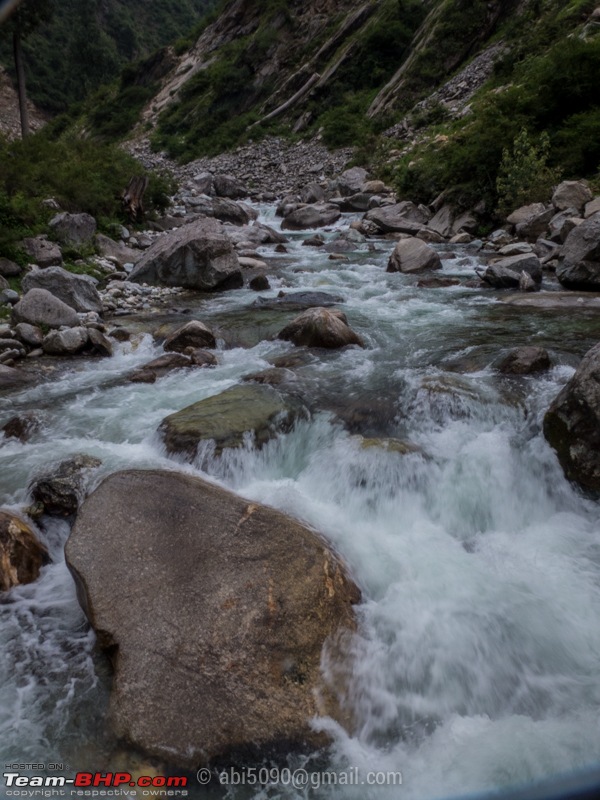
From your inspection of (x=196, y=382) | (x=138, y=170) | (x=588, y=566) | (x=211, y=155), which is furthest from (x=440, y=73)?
Answer: (x=588, y=566)

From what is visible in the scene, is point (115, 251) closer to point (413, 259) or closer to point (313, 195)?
point (413, 259)

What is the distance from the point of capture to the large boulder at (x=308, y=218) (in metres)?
21.6

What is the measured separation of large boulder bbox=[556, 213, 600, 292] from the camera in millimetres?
10195

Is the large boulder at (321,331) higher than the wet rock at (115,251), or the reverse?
the wet rock at (115,251)

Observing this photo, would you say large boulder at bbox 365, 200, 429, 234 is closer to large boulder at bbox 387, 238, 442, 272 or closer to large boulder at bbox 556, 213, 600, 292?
large boulder at bbox 387, 238, 442, 272

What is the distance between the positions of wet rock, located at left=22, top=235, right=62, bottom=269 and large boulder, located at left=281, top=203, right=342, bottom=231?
38.2 ft

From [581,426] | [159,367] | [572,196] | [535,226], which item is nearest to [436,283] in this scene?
[535,226]

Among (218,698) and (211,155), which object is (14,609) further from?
(211,155)

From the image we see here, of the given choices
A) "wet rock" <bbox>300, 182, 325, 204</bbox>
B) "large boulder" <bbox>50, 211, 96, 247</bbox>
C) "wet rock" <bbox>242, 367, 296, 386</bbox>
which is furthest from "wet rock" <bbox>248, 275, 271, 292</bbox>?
"wet rock" <bbox>300, 182, 325, 204</bbox>

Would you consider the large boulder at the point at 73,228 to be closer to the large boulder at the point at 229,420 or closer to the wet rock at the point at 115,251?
the wet rock at the point at 115,251

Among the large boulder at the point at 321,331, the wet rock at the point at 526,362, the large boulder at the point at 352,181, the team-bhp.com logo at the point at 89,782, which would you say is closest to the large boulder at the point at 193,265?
the large boulder at the point at 321,331

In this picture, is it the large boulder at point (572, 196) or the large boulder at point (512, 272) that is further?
the large boulder at point (572, 196)

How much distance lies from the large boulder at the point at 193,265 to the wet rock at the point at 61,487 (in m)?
8.24

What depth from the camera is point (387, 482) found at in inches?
201
